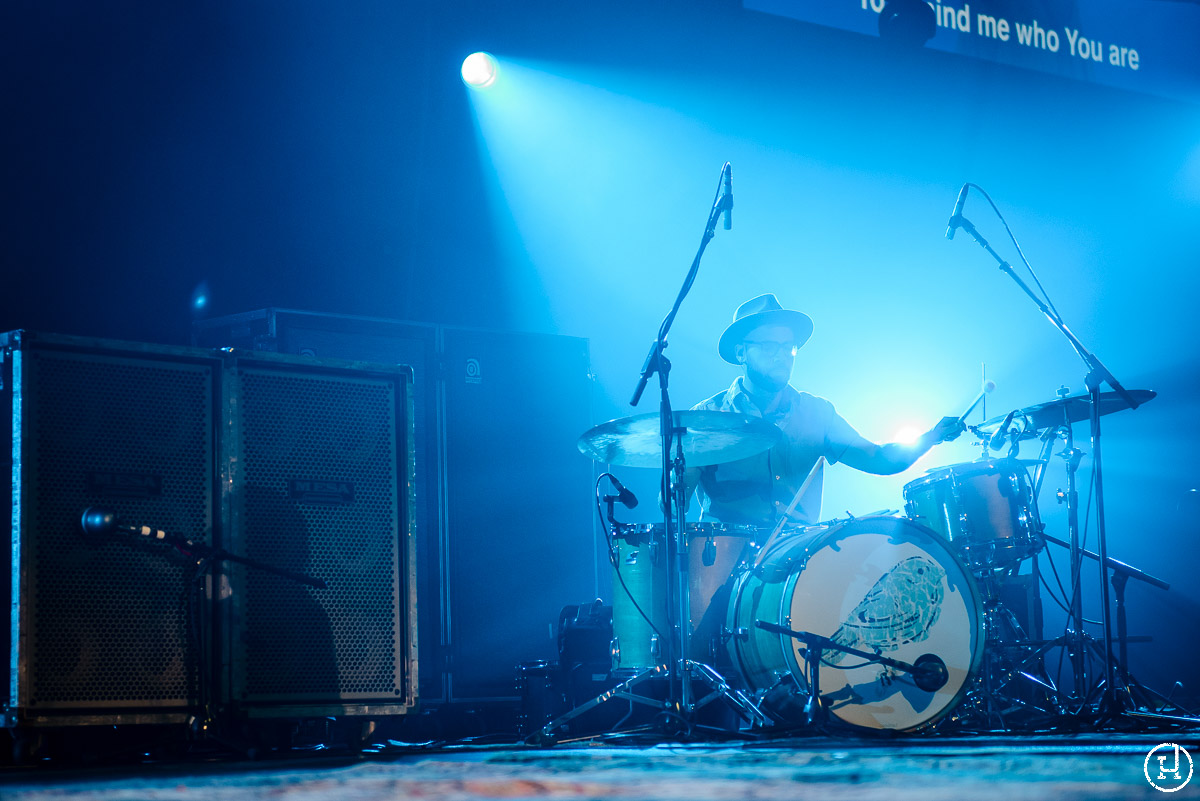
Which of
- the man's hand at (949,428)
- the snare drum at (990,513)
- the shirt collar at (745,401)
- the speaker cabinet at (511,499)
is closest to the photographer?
the man's hand at (949,428)

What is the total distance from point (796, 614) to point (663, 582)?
23.1 inches

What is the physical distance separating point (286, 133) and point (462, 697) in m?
3.05

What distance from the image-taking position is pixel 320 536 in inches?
133

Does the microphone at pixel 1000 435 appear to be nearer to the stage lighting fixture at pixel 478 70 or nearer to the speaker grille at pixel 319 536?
the speaker grille at pixel 319 536

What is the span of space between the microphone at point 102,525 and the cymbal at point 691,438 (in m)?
1.49

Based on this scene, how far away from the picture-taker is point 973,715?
4.22m

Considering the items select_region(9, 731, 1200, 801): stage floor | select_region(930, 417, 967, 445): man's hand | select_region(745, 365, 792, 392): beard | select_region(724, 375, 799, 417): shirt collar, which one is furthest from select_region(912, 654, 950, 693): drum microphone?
select_region(745, 365, 792, 392): beard

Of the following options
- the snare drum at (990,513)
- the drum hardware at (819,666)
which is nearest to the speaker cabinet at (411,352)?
the drum hardware at (819,666)

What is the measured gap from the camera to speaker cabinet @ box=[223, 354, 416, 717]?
323cm

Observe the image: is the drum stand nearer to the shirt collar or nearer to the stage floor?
the stage floor

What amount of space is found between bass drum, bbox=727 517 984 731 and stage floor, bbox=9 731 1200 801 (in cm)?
67

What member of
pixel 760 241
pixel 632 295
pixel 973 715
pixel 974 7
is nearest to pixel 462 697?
pixel 973 715

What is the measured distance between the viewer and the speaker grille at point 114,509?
116 inches

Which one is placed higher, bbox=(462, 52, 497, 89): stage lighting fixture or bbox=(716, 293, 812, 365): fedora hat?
bbox=(462, 52, 497, 89): stage lighting fixture
